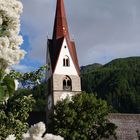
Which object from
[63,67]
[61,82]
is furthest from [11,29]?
[63,67]

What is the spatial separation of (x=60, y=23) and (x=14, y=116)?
138ft

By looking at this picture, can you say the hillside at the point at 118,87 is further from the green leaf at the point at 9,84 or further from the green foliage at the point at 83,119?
the green leaf at the point at 9,84

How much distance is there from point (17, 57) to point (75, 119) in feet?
106

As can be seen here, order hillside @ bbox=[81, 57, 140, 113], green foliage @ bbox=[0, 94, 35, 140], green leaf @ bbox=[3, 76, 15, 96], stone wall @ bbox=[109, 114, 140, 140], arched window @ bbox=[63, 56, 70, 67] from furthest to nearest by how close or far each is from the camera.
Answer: hillside @ bbox=[81, 57, 140, 113]
arched window @ bbox=[63, 56, 70, 67]
stone wall @ bbox=[109, 114, 140, 140]
green foliage @ bbox=[0, 94, 35, 140]
green leaf @ bbox=[3, 76, 15, 96]

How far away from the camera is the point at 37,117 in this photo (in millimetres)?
55188

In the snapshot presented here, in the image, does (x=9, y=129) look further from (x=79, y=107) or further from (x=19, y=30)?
(x=79, y=107)

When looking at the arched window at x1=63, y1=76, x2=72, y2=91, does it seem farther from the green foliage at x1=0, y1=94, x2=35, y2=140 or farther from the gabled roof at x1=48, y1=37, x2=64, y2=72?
the green foliage at x1=0, y1=94, x2=35, y2=140

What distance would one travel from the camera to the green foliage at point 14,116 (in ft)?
30.8

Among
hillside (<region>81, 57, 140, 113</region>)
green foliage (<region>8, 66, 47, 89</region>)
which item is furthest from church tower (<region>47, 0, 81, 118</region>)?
hillside (<region>81, 57, 140, 113</region>)

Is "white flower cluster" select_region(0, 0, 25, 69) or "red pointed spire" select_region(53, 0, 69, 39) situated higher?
"red pointed spire" select_region(53, 0, 69, 39)

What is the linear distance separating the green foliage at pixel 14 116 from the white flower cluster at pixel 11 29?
229 inches

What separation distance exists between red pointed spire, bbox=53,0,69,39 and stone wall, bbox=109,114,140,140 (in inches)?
413

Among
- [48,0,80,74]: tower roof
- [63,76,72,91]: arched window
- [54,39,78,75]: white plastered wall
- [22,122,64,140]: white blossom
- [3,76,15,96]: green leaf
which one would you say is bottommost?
[22,122,64,140]: white blossom

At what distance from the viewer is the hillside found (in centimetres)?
10469
